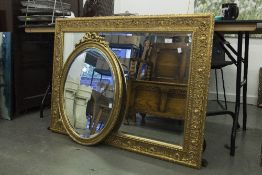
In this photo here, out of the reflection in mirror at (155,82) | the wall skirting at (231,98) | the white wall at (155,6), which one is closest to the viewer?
the reflection in mirror at (155,82)

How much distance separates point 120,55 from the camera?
73.1 inches

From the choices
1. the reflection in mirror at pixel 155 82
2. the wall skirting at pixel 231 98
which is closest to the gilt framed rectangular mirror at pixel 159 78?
the reflection in mirror at pixel 155 82

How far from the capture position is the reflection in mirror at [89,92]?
183 centimetres

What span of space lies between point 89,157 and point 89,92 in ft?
1.45

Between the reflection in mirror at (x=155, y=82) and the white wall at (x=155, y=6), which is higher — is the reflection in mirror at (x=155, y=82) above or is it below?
below

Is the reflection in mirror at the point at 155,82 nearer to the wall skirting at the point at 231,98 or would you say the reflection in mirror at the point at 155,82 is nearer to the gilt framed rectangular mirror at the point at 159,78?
the gilt framed rectangular mirror at the point at 159,78

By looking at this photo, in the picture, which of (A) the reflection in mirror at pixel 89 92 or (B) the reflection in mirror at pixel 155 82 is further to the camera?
(A) the reflection in mirror at pixel 89 92

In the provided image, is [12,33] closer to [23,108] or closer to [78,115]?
[23,108]

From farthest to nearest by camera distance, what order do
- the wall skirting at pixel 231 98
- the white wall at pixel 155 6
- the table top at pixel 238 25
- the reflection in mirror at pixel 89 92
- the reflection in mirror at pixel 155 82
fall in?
the white wall at pixel 155 6 < the wall skirting at pixel 231 98 < the reflection in mirror at pixel 89 92 < the reflection in mirror at pixel 155 82 < the table top at pixel 238 25

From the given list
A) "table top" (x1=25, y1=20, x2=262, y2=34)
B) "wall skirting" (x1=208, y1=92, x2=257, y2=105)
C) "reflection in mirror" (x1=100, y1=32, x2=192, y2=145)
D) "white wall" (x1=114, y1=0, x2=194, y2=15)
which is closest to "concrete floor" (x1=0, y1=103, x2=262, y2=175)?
"reflection in mirror" (x1=100, y1=32, x2=192, y2=145)

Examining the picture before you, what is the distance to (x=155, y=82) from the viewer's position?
180 cm

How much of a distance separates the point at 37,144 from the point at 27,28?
3.21ft

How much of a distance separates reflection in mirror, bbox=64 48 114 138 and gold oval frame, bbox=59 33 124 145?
2 centimetres

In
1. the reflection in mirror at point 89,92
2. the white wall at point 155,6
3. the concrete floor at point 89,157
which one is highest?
the white wall at point 155,6
